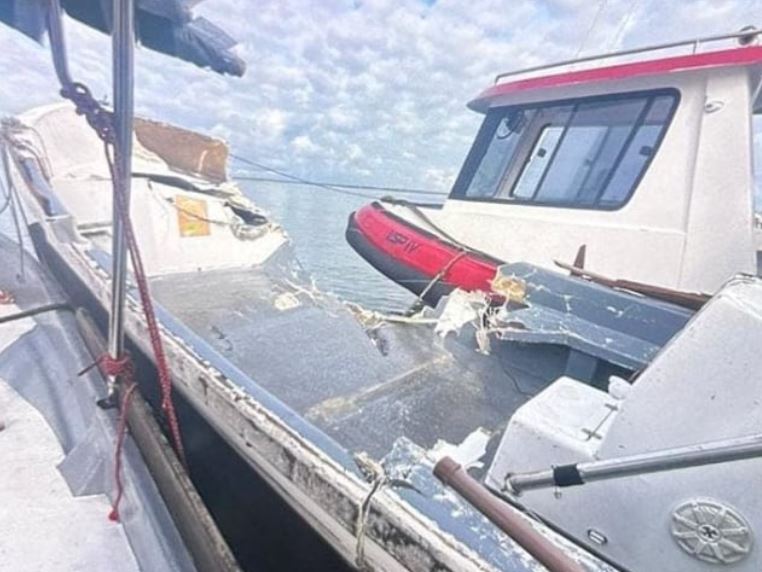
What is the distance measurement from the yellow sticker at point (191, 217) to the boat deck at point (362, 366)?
888 mm

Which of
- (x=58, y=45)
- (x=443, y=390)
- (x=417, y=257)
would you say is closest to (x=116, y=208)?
(x=58, y=45)

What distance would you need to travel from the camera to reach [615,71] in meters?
3.54

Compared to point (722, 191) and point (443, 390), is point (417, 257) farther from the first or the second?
point (722, 191)

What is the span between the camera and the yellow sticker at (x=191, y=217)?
4141 mm

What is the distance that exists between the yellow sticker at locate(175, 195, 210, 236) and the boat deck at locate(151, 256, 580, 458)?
2.91 feet

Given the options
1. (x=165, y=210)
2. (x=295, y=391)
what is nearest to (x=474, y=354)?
(x=295, y=391)

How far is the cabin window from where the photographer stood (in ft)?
11.6

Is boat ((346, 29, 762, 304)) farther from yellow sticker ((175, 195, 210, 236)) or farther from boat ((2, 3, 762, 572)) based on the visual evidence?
yellow sticker ((175, 195, 210, 236))

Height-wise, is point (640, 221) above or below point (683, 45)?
below

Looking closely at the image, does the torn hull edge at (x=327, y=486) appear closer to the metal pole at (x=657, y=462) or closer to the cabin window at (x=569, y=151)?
the metal pole at (x=657, y=462)

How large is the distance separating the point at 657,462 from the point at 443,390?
1.41 meters

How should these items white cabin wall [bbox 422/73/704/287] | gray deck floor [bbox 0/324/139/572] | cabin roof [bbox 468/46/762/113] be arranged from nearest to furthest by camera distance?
gray deck floor [bbox 0/324/139/572] → cabin roof [bbox 468/46/762/113] → white cabin wall [bbox 422/73/704/287]

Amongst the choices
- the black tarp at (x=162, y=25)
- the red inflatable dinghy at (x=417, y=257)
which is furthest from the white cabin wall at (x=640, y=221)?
the black tarp at (x=162, y=25)

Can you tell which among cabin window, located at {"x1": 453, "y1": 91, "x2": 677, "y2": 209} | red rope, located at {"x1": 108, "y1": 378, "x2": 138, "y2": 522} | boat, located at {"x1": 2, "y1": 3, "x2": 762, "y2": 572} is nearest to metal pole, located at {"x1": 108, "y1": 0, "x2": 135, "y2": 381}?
boat, located at {"x1": 2, "y1": 3, "x2": 762, "y2": 572}
